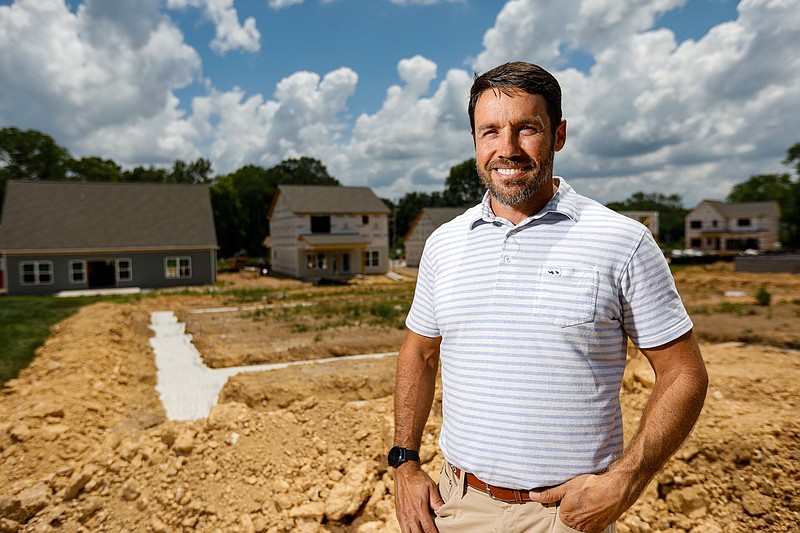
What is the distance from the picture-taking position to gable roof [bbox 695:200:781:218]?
57.5 meters

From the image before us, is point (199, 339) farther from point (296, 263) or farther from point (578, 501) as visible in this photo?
point (296, 263)

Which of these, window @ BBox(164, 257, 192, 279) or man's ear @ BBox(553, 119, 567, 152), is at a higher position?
man's ear @ BBox(553, 119, 567, 152)

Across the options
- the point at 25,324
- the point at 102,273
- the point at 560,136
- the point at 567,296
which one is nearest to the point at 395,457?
the point at 567,296

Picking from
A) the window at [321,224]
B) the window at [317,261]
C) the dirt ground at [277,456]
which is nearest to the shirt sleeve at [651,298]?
the dirt ground at [277,456]

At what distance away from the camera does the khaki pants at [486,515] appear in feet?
6.51

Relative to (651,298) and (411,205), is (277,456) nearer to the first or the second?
(651,298)

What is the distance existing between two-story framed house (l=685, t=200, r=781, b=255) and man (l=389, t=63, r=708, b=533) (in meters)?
63.0

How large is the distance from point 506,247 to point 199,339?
1371 centimetres

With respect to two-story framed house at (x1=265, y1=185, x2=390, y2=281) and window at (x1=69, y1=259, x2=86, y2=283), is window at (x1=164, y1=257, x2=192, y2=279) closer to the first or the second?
window at (x1=69, y1=259, x2=86, y2=283)

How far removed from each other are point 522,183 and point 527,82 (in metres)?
0.43

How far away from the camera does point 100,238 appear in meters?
28.0

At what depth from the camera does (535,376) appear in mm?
1998

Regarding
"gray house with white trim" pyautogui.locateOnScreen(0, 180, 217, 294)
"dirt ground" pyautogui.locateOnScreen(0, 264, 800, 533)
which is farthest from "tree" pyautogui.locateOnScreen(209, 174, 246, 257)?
"dirt ground" pyautogui.locateOnScreen(0, 264, 800, 533)

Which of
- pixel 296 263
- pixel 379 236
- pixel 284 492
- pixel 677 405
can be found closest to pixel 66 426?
pixel 284 492
